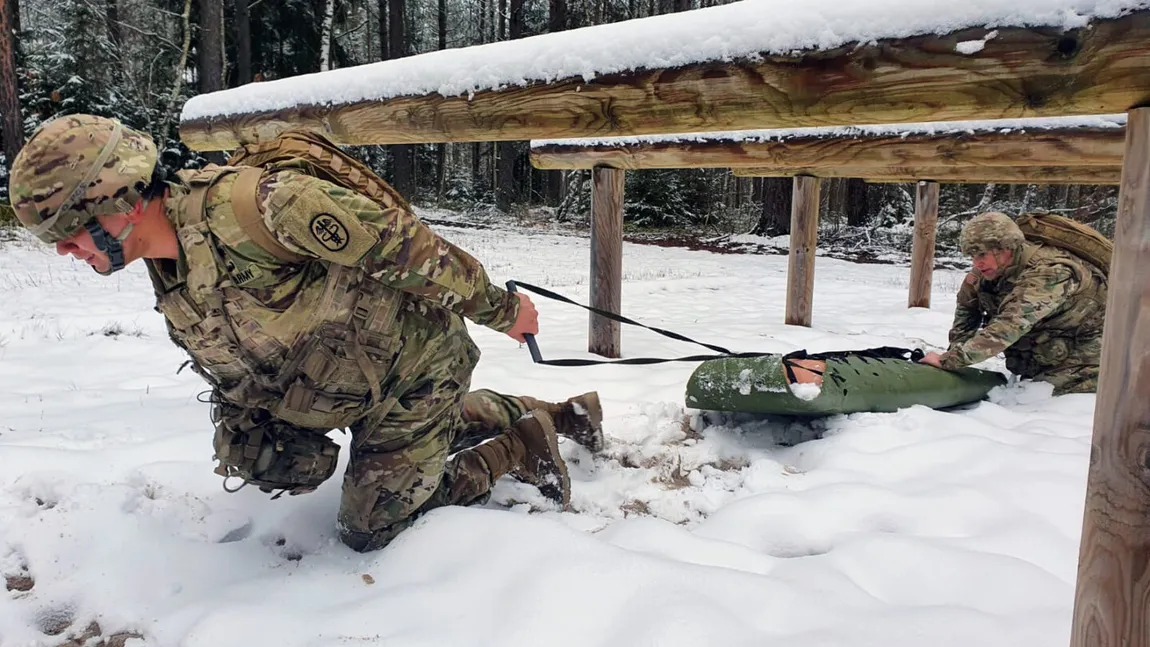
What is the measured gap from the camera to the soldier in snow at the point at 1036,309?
12.9ft

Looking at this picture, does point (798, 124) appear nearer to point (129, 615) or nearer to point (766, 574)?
point (766, 574)

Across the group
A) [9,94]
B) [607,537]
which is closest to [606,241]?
[607,537]

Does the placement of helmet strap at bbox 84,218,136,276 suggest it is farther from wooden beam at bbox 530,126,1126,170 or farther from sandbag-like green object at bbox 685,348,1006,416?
wooden beam at bbox 530,126,1126,170

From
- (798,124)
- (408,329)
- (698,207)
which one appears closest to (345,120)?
(408,329)

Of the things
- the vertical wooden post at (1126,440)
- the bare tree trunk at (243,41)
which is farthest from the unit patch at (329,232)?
the bare tree trunk at (243,41)

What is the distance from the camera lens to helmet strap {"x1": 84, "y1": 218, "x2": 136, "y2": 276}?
1893mm

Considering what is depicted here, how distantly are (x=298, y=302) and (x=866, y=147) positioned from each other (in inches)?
175

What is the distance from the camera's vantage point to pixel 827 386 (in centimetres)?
350

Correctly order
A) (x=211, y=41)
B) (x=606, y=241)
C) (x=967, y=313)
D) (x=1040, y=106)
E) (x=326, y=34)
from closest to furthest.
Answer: (x=1040, y=106), (x=967, y=313), (x=606, y=241), (x=211, y=41), (x=326, y=34)

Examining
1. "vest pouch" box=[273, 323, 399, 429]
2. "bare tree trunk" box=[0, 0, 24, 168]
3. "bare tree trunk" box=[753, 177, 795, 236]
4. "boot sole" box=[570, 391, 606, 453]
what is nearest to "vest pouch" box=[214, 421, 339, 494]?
"vest pouch" box=[273, 323, 399, 429]

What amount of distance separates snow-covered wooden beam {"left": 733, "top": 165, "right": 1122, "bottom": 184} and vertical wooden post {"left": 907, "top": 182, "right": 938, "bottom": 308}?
62cm

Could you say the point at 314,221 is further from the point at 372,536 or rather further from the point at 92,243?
the point at 372,536

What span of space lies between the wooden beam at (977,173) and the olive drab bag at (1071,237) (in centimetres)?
204

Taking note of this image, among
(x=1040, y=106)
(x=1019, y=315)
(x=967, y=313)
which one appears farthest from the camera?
(x=967, y=313)
